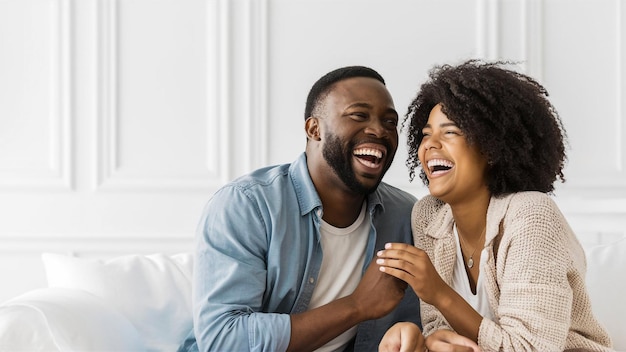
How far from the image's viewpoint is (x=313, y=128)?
69.7 inches

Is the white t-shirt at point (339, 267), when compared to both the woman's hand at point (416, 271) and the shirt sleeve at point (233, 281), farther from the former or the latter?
the woman's hand at point (416, 271)

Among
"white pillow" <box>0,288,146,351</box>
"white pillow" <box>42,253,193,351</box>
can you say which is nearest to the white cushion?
"white pillow" <box>42,253,193,351</box>

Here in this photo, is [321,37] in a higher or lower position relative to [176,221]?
higher

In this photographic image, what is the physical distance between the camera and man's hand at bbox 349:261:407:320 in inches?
60.0

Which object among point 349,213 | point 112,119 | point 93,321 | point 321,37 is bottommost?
point 93,321

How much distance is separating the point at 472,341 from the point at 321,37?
4.49 feet

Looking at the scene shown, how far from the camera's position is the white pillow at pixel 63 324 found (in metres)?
1.38

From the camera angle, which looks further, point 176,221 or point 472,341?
point 176,221

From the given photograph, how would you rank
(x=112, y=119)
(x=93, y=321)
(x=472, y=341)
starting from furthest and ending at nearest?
(x=112, y=119) → (x=93, y=321) → (x=472, y=341)

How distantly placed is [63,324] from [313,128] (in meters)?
0.73

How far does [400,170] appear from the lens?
8.08ft

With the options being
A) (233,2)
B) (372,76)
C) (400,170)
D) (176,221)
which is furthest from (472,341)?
(233,2)

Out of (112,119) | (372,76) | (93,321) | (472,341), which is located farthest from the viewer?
(112,119)

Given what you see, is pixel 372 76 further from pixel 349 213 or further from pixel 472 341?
pixel 472 341
